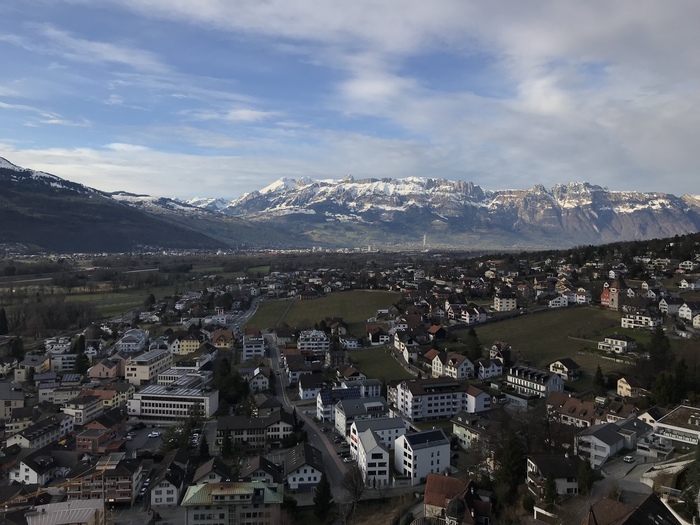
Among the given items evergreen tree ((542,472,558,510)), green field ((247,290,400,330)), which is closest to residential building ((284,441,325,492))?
evergreen tree ((542,472,558,510))

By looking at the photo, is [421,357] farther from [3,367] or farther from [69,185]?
[69,185]

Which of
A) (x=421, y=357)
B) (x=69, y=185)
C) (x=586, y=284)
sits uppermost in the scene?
(x=69, y=185)

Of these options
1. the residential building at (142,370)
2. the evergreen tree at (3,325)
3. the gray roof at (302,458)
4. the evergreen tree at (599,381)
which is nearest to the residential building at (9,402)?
the residential building at (142,370)

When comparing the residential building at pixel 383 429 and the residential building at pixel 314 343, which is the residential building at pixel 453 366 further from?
the residential building at pixel 314 343

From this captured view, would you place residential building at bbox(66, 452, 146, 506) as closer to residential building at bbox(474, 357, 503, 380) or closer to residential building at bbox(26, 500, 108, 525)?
residential building at bbox(26, 500, 108, 525)

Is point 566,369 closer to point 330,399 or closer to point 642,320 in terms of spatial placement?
point 642,320

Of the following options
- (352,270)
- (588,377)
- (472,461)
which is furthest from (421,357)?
(352,270)

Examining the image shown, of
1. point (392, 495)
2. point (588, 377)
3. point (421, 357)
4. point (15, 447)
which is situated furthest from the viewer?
point (421, 357)
